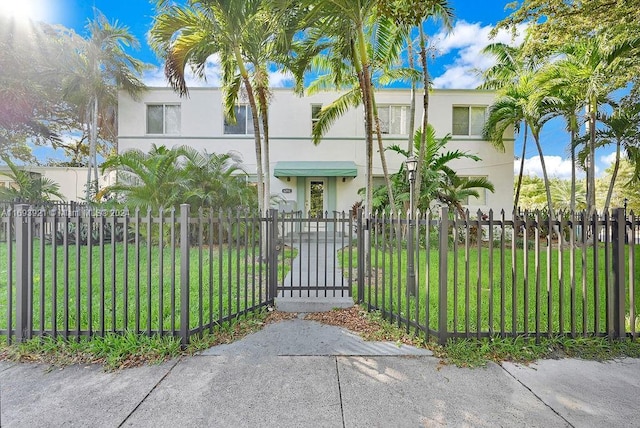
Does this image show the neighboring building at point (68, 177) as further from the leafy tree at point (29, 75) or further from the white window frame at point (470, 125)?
the white window frame at point (470, 125)

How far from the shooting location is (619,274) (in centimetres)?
372

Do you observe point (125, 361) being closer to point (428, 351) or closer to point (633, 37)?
point (428, 351)

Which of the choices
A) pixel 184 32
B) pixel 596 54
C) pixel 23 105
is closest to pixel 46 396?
pixel 184 32

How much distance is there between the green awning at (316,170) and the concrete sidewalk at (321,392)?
10215 millimetres

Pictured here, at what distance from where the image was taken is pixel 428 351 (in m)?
3.59

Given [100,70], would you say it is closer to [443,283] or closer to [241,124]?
[241,124]

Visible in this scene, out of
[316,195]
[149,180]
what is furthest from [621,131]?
[149,180]

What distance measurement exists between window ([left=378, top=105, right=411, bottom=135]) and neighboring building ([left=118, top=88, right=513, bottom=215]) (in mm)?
45

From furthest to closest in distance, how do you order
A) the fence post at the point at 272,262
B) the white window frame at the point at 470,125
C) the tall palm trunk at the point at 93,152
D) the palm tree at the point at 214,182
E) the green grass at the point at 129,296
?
the white window frame at the point at 470,125, the tall palm trunk at the point at 93,152, the palm tree at the point at 214,182, the fence post at the point at 272,262, the green grass at the point at 129,296

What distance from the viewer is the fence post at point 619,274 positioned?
3711mm

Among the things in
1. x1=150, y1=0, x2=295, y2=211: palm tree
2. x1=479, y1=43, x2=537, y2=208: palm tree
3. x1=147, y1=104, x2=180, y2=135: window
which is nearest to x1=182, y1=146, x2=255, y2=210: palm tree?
x1=150, y1=0, x2=295, y2=211: palm tree

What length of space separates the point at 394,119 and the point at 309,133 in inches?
162

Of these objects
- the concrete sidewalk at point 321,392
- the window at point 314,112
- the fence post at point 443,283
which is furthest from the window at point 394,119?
the concrete sidewalk at point 321,392

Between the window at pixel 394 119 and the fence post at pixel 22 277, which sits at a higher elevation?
the window at pixel 394 119
